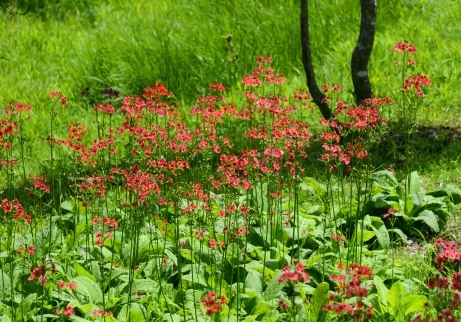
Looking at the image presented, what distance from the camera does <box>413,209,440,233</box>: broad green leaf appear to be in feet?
21.0

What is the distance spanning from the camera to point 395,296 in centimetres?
503

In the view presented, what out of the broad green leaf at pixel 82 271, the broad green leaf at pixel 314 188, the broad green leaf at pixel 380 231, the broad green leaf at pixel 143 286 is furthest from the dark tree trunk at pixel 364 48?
the broad green leaf at pixel 82 271

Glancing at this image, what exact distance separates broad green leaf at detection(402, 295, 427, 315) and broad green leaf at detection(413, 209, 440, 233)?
1.53 meters

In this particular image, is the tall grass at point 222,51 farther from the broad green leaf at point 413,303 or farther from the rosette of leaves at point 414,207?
the broad green leaf at point 413,303

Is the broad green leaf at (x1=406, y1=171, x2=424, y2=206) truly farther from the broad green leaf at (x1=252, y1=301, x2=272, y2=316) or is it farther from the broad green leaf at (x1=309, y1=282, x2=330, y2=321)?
the broad green leaf at (x1=252, y1=301, x2=272, y2=316)

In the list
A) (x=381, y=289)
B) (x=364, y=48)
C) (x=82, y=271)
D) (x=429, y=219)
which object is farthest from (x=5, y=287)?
(x=364, y=48)

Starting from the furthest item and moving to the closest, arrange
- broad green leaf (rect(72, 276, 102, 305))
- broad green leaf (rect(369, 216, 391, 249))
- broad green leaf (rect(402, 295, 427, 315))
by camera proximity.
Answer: broad green leaf (rect(369, 216, 391, 249)), broad green leaf (rect(72, 276, 102, 305)), broad green leaf (rect(402, 295, 427, 315))

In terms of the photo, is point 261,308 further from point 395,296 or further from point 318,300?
point 395,296

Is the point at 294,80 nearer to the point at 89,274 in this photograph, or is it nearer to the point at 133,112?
the point at 133,112

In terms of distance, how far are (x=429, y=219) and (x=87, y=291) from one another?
2.89 metres

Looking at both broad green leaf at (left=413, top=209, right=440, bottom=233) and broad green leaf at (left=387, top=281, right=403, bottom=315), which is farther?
broad green leaf at (left=413, top=209, right=440, bottom=233)

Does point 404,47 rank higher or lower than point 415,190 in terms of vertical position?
higher

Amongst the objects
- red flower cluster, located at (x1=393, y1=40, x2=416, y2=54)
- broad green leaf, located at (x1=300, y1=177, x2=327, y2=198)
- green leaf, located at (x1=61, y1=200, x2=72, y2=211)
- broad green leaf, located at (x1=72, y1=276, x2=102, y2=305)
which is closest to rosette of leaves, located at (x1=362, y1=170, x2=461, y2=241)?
broad green leaf, located at (x1=300, y1=177, x2=327, y2=198)

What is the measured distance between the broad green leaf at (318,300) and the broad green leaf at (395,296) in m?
0.43
